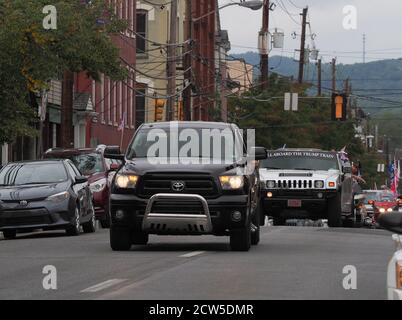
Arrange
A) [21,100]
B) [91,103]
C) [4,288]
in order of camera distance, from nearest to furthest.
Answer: [4,288] → [21,100] → [91,103]

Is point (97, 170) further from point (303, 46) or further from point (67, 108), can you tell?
point (303, 46)

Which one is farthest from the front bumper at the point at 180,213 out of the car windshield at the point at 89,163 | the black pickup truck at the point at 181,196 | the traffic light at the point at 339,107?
the traffic light at the point at 339,107

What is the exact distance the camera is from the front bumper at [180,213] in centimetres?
1825

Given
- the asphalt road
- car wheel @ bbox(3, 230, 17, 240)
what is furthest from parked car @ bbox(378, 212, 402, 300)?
car wheel @ bbox(3, 230, 17, 240)

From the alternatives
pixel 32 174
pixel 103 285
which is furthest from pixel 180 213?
pixel 32 174

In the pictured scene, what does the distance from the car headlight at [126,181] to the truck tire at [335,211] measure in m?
13.9

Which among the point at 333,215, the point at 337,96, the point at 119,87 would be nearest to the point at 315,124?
the point at 119,87

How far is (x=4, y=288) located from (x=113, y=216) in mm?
4779

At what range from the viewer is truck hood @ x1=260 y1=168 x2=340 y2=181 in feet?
104

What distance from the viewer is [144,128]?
20.1m

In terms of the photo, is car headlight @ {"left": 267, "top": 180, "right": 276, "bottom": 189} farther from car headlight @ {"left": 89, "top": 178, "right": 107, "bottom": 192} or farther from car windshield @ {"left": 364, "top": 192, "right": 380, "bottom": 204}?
car windshield @ {"left": 364, "top": 192, "right": 380, "bottom": 204}

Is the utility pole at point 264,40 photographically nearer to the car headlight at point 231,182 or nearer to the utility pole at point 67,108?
the utility pole at point 67,108

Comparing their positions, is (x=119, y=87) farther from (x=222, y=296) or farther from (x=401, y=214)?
(x=401, y=214)

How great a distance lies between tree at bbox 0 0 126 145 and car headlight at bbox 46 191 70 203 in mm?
6347
